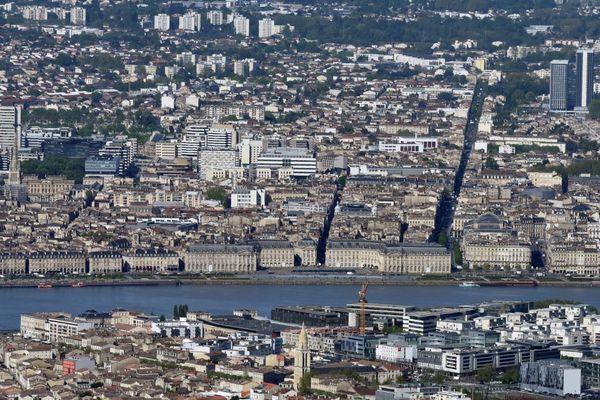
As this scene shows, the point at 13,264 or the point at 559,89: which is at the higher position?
the point at 559,89

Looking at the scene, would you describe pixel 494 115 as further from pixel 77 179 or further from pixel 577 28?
pixel 577 28

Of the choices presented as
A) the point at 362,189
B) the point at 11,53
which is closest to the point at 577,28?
the point at 11,53

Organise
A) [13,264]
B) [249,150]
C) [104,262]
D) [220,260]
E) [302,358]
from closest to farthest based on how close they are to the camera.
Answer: [302,358] < [13,264] < [104,262] < [220,260] < [249,150]

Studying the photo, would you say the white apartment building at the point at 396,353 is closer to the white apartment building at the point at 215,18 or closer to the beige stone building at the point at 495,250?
the beige stone building at the point at 495,250

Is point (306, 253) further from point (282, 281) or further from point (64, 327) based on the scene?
point (64, 327)

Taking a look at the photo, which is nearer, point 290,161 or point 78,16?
point 290,161

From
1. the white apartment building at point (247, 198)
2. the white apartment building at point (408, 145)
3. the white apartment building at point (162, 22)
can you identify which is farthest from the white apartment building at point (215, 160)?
the white apartment building at point (162, 22)

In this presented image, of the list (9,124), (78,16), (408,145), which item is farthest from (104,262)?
(78,16)
